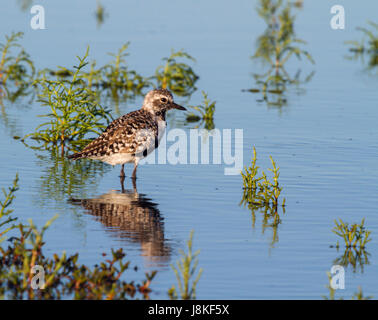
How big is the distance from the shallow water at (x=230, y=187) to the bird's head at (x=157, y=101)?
1.06 m

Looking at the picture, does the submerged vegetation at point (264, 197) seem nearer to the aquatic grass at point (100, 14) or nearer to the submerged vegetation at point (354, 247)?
the submerged vegetation at point (354, 247)

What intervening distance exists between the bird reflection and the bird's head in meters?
2.25

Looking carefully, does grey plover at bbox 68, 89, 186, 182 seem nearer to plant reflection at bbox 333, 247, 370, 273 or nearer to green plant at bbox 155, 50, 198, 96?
plant reflection at bbox 333, 247, 370, 273

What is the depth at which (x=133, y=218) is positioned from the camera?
12.4 m

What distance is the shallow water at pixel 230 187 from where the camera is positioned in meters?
10.6

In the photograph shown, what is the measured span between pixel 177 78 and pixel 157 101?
7.77 m

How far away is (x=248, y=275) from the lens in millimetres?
10227

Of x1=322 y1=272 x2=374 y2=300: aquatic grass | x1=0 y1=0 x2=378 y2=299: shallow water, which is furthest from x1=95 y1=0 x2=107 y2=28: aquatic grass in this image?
x1=322 y1=272 x2=374 y2=300: aquatic grass

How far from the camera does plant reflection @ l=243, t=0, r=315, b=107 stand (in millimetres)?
23453

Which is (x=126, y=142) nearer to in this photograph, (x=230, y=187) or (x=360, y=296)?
(x=230, y=187)

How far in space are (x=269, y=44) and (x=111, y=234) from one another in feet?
58.4
